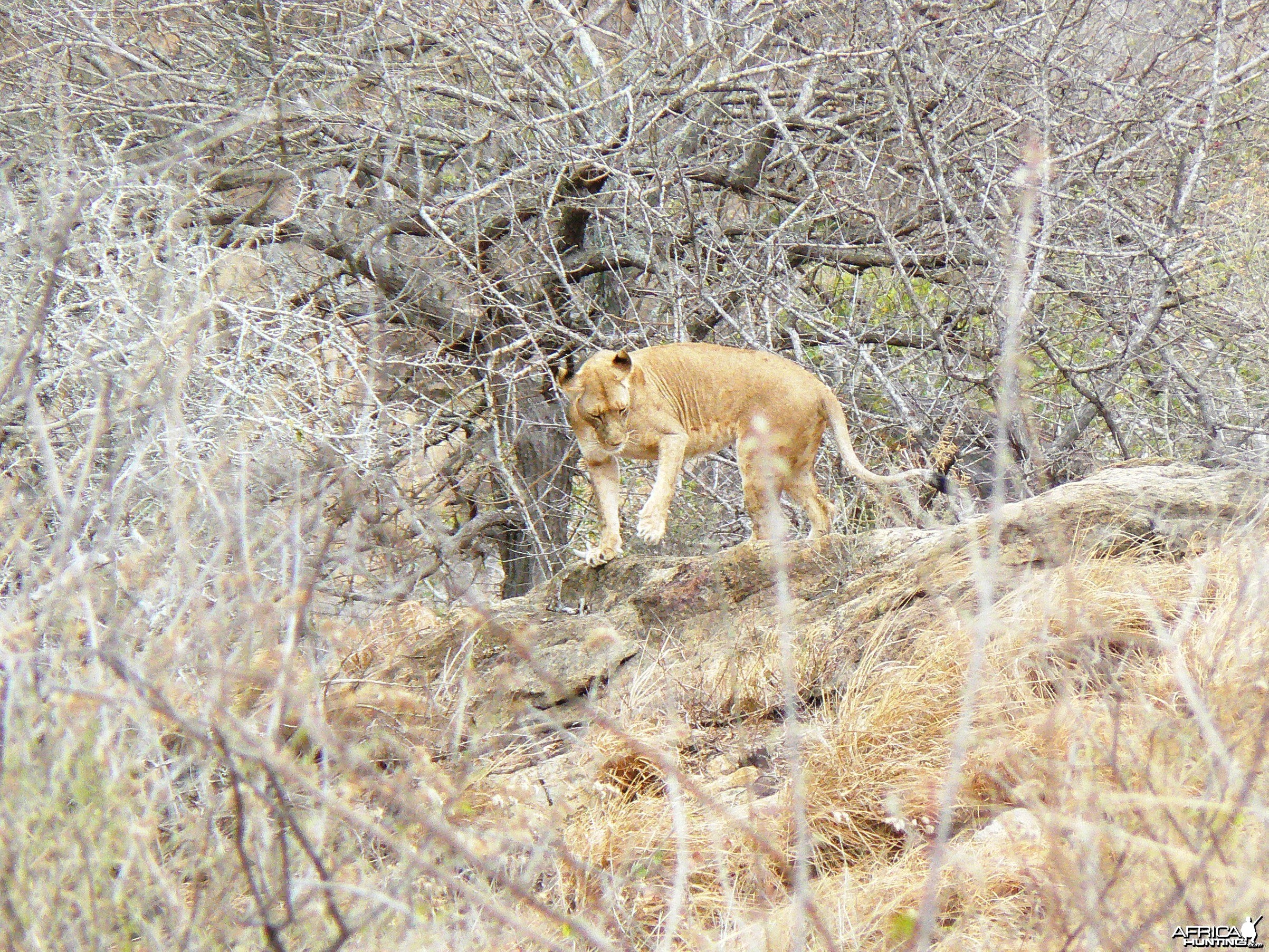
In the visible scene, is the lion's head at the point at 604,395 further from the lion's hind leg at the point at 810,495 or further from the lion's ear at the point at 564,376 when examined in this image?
the lion's hind leg at the point at 810,495

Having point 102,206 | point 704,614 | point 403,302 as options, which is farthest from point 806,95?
point 102,206

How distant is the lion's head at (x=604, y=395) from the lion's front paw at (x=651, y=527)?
1.58 feet

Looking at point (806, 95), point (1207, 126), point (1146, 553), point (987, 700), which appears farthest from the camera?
point (806, 95)

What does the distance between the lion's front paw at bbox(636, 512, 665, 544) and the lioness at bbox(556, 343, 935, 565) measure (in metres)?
0.05

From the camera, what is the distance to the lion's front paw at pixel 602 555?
581 centimetres

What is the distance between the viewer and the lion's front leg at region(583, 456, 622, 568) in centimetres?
586

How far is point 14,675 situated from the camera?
202 centimetres

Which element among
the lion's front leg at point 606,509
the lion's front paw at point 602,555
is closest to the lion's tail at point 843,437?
the lion's front leg at point 606,509

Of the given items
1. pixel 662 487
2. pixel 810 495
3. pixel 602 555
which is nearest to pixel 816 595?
pixel 602 555

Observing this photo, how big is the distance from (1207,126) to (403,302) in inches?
194

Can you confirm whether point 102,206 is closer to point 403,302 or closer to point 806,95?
point 403,302

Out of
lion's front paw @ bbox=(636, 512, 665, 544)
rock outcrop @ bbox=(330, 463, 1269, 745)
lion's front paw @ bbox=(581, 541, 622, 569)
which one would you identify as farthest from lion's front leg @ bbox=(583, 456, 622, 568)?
rock outcrop @ bbox=(330, 463, 1269, 745)

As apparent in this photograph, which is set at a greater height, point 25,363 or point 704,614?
point 25,363

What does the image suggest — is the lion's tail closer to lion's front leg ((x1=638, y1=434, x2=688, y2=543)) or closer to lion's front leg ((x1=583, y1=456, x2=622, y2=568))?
lion's front leg ((x1=638, y1=434, x2=688, y2=543))
